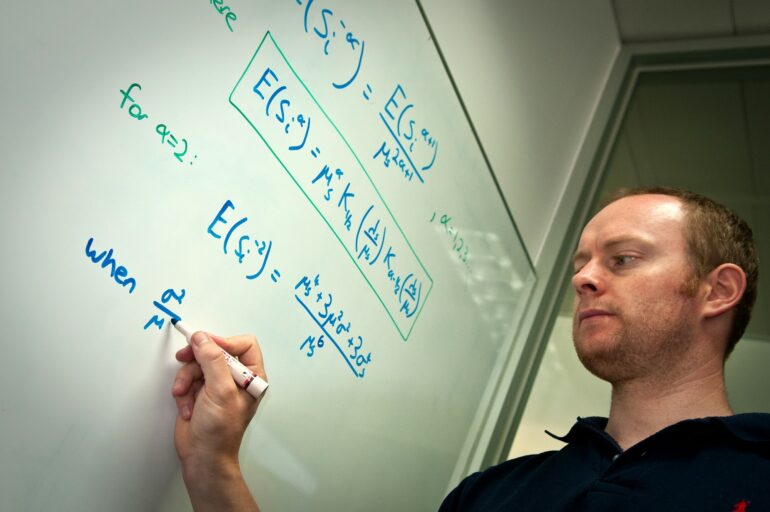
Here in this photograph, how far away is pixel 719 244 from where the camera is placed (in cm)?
111

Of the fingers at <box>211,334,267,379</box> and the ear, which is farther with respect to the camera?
the ear

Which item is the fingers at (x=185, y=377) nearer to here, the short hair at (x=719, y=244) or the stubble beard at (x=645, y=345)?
the stubble beard at (x=645, y=345)

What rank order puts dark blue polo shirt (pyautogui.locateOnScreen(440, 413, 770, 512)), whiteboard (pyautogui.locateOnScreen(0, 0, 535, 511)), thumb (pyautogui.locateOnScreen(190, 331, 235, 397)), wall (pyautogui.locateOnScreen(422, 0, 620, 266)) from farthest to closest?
wall (pyautogui.locateOnScreen(422, 0, 620, 266)) < dark blue polo shirt (pyautogui.locateOnScreen(440, 413, 770, 512)) < thumb (pyautogui.locateOnScreen(190, 331, 235, 397)) < whiteboard (pyautogui.locateOnScreen(0, 0, 535, 511))

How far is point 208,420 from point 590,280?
0.66 m

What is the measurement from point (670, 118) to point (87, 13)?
181cm

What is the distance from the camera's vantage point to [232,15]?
2.47 feet

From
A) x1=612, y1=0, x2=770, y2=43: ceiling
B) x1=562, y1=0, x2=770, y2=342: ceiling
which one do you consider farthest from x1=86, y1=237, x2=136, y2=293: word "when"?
x1=612, y1=0, x2=770, y2=43: ceiling

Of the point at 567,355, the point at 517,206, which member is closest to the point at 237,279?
the point at 517,206

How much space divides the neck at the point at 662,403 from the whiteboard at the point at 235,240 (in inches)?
13.0

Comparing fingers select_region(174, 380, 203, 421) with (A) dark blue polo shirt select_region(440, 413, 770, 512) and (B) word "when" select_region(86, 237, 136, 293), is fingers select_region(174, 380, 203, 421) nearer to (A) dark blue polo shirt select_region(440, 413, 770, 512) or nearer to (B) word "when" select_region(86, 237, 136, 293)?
(B) word "when" select_region(86, 237, 136, 293)

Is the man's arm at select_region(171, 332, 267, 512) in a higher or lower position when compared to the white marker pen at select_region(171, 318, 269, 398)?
lower

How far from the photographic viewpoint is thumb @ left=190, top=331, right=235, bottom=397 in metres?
0.70

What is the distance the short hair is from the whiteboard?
401 mm

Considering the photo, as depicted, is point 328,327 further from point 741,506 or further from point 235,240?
point 741,506
